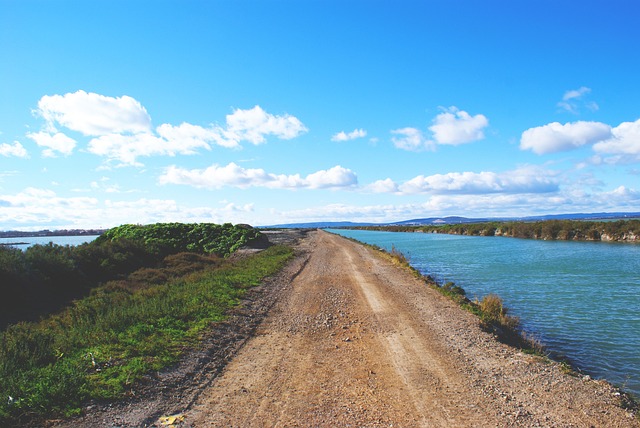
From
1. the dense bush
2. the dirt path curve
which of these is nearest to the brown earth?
the dirt path curve

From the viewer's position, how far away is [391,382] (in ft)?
25.8

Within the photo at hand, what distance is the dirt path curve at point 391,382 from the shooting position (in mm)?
6516

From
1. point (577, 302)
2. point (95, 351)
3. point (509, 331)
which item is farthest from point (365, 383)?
point (577, 302)

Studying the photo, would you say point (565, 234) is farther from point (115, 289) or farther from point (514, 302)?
point (115, 289)

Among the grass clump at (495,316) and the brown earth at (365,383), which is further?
the grass clump at (495,316)

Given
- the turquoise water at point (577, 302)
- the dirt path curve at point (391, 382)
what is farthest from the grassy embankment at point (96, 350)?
the turquoise water at point (577, 302)

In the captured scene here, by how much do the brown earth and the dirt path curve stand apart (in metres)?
0.02

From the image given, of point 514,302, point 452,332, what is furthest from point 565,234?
point 452,332

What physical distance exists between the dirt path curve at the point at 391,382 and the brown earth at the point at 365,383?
0.02 meters

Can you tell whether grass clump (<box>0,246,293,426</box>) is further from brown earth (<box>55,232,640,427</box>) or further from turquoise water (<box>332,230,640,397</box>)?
turquoise water (<box>332,230,640,397</box>)

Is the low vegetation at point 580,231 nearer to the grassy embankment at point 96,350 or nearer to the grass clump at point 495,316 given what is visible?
the grass clump at point 495,316

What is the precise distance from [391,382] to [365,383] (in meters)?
0.52

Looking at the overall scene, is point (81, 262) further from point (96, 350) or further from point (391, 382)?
point (391, 382)

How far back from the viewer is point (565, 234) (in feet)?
228
